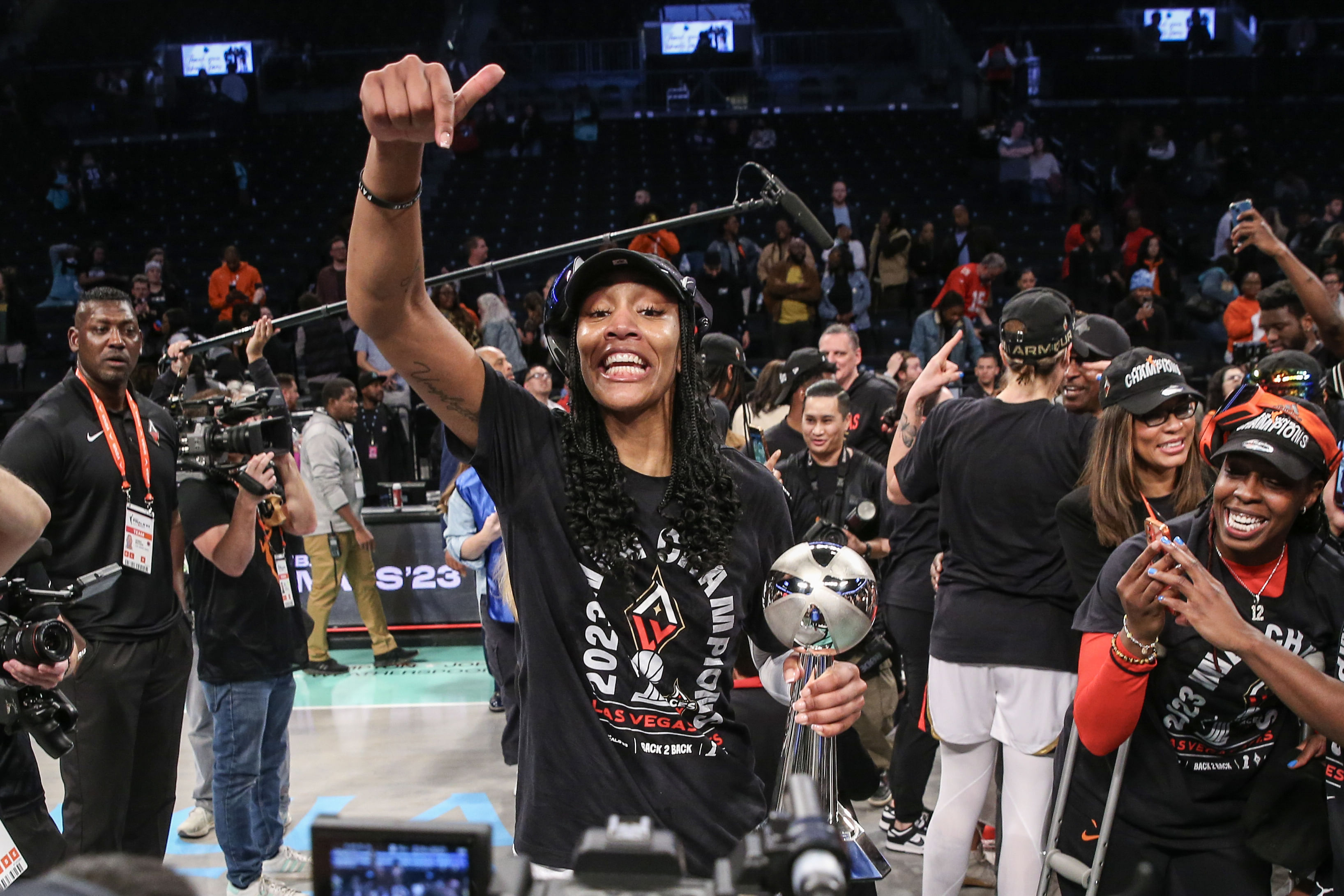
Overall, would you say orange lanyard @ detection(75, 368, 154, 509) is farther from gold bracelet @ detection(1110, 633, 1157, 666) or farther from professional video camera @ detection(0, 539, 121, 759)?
gold bracelet @ detection(1110, 633, 1157, 666)

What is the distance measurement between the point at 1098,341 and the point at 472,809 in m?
3.43

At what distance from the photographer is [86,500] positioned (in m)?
3.90

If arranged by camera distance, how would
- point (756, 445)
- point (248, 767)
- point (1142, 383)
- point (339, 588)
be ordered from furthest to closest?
point (339, 588)
point (756, 445)
point (248, 767)
point (1142, 383)

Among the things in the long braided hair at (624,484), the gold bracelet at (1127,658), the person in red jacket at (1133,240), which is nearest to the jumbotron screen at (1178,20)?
the person in red jacket at (1133,240)

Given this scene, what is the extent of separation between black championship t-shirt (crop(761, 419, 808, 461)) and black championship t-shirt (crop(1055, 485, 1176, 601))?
237 cm

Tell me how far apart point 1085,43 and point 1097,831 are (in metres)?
22.3

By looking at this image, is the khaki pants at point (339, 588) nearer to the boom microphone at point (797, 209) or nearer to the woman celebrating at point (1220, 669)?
the boom microphone at point (797, 209)

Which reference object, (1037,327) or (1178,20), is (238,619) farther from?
(1178,20)

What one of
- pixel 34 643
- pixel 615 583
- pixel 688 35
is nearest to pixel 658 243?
pixel 34 643

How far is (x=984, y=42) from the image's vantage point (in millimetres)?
22688

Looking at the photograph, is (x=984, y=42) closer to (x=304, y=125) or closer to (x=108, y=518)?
(x=304, y=125)

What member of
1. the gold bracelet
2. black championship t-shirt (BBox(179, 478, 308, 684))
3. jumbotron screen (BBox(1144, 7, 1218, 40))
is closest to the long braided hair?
the gold bracelet

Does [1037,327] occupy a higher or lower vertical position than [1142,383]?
higher

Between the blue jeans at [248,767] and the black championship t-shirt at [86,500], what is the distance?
0.52 meters
